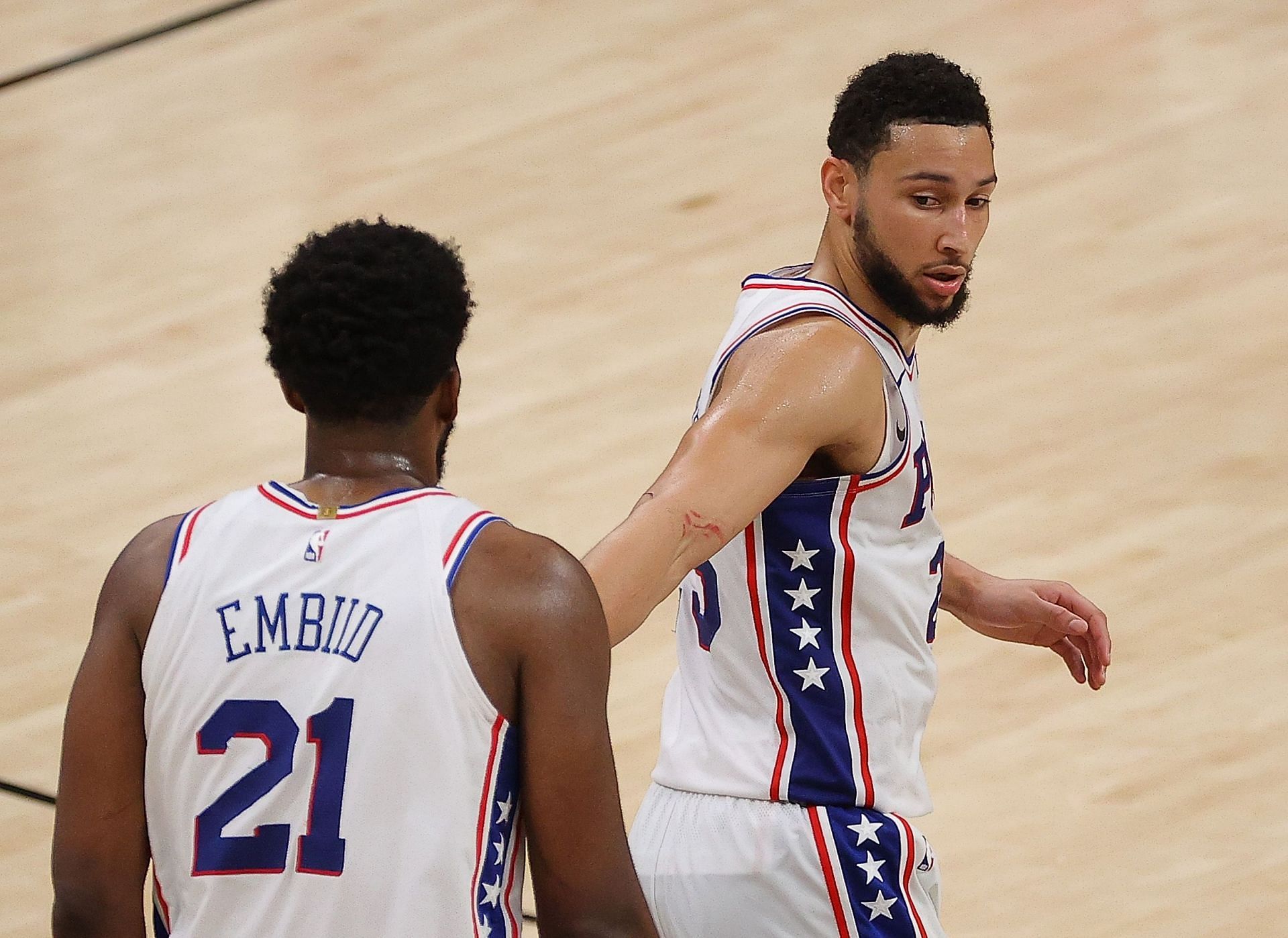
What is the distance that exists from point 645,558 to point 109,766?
84cm

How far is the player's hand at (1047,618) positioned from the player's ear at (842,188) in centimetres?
76

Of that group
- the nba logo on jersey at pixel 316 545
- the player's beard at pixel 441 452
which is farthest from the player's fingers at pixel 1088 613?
the nba logo on jersey at pixel 316 545

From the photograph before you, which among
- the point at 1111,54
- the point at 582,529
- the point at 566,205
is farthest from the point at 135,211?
the point at 1111,54

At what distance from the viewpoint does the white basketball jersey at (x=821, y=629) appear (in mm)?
3291

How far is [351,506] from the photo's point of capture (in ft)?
8.11

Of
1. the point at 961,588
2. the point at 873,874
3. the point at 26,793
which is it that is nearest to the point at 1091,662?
the point at 961,588

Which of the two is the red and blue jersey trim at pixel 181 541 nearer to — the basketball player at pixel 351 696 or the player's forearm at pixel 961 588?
the basketball player at pixel 351 696

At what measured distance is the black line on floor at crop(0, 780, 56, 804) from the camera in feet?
16.8

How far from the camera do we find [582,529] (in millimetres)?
6148

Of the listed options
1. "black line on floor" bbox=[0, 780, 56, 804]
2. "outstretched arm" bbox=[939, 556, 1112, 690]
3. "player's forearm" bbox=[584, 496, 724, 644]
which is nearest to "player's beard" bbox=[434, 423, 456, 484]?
"player's forearm" bbox=[584, 496, 724, 644]

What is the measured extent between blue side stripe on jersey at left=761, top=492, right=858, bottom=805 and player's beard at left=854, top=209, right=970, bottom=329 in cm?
34

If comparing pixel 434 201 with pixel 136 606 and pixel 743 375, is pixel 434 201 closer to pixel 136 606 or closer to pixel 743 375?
pixel 743 375

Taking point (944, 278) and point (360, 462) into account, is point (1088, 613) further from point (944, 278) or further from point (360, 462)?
point (360, 462)

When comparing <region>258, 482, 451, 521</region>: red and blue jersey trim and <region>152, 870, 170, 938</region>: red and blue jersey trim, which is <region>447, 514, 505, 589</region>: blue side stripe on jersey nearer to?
<region>258, 482, 451, 521</region>: red and blue jersey trim
